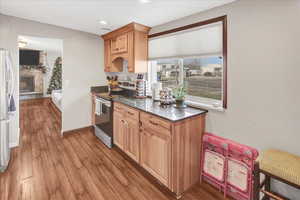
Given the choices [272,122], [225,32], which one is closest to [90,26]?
[225,32]

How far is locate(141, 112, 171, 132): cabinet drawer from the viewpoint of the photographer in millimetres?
1830

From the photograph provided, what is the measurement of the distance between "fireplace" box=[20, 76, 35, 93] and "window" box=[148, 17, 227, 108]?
23.2ft

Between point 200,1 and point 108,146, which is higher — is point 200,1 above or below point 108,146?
above

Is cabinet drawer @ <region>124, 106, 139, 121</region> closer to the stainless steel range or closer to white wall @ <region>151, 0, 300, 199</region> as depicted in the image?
the stainless steel range

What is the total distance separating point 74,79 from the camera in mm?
3652

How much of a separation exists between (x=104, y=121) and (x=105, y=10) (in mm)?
1923

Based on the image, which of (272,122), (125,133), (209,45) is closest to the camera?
(272,122)

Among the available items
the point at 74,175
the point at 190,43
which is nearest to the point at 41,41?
the point at 74,175

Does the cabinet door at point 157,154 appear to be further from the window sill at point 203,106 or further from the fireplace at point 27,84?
the fireplace at point 27,84

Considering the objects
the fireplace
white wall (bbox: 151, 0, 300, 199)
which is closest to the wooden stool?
white wall (bbox: 151, 0, 300, 199)

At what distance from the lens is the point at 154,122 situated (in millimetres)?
1985

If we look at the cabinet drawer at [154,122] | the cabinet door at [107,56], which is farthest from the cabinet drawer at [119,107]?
the cabinet door at [107,56]

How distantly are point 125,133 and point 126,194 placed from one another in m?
0.90

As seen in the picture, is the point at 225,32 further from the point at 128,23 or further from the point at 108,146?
the point at 108,146
